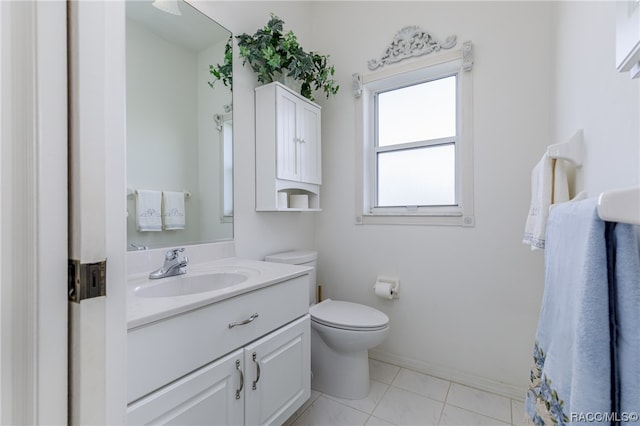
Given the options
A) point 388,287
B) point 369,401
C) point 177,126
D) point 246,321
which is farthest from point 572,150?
point 177,126

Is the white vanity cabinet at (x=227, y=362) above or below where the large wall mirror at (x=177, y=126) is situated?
below

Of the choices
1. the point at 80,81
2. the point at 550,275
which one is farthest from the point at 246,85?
the point at 550,275

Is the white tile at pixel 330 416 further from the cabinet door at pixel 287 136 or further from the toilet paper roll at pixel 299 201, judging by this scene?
the cabinet door at pixel 287 136

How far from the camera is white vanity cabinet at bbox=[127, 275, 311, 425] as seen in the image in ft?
2.51

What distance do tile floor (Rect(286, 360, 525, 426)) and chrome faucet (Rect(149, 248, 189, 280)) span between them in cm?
98

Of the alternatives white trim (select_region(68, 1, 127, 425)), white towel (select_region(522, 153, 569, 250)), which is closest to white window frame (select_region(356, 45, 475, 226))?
white towel (select_region(522, 153, 569, 250))

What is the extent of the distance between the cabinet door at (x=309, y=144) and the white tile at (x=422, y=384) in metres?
1.44

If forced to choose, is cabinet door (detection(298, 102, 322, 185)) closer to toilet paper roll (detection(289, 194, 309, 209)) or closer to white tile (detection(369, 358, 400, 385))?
toilet paper roll (detection(289, 194, 309, 209))

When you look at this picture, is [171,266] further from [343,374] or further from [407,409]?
[407,409]

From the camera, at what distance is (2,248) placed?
0.41 meters

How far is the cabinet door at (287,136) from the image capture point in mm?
1725

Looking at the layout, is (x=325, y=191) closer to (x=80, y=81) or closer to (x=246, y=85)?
(x=246, y=85)

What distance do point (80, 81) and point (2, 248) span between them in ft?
0.93

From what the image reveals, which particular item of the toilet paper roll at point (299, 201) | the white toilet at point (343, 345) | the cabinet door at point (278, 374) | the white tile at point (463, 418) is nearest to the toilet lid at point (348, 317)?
the white toilet at point (343, 345)
